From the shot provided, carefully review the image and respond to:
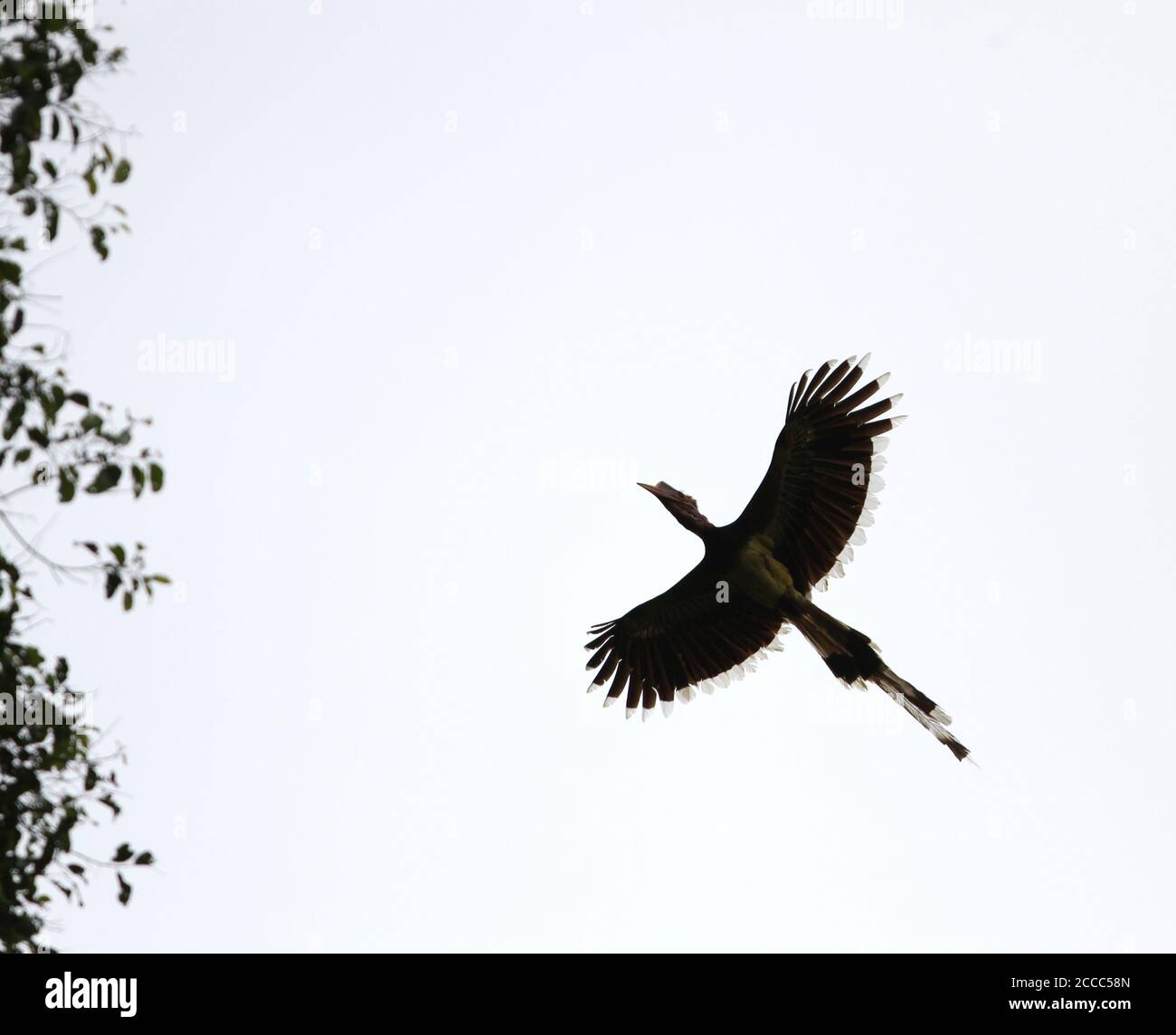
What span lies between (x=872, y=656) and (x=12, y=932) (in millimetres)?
4905

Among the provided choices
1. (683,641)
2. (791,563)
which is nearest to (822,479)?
(791,563)

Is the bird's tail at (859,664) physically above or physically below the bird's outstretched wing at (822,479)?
below

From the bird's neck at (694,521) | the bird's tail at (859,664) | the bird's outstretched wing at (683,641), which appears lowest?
the bird's tail at (859,664)

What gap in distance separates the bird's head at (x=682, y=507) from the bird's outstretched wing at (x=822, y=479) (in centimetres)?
23

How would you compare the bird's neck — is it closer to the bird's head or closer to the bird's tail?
the bird's head

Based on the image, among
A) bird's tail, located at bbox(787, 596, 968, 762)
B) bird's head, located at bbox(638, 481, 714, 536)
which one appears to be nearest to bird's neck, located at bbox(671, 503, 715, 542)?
bird's head, located at bbox(638, 481, 714, 536)

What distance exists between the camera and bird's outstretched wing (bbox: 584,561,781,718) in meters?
7.82

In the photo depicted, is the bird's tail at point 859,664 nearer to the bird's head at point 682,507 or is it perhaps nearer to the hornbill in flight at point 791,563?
the hornbill in flight at point 791,563

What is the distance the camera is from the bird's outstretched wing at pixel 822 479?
23.9 feet

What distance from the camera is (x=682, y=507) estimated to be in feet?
25.3

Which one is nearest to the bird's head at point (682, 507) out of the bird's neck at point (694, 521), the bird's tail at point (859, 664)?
the bird's neck at point (694, 521)

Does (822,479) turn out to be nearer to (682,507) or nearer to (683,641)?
(682,507)
